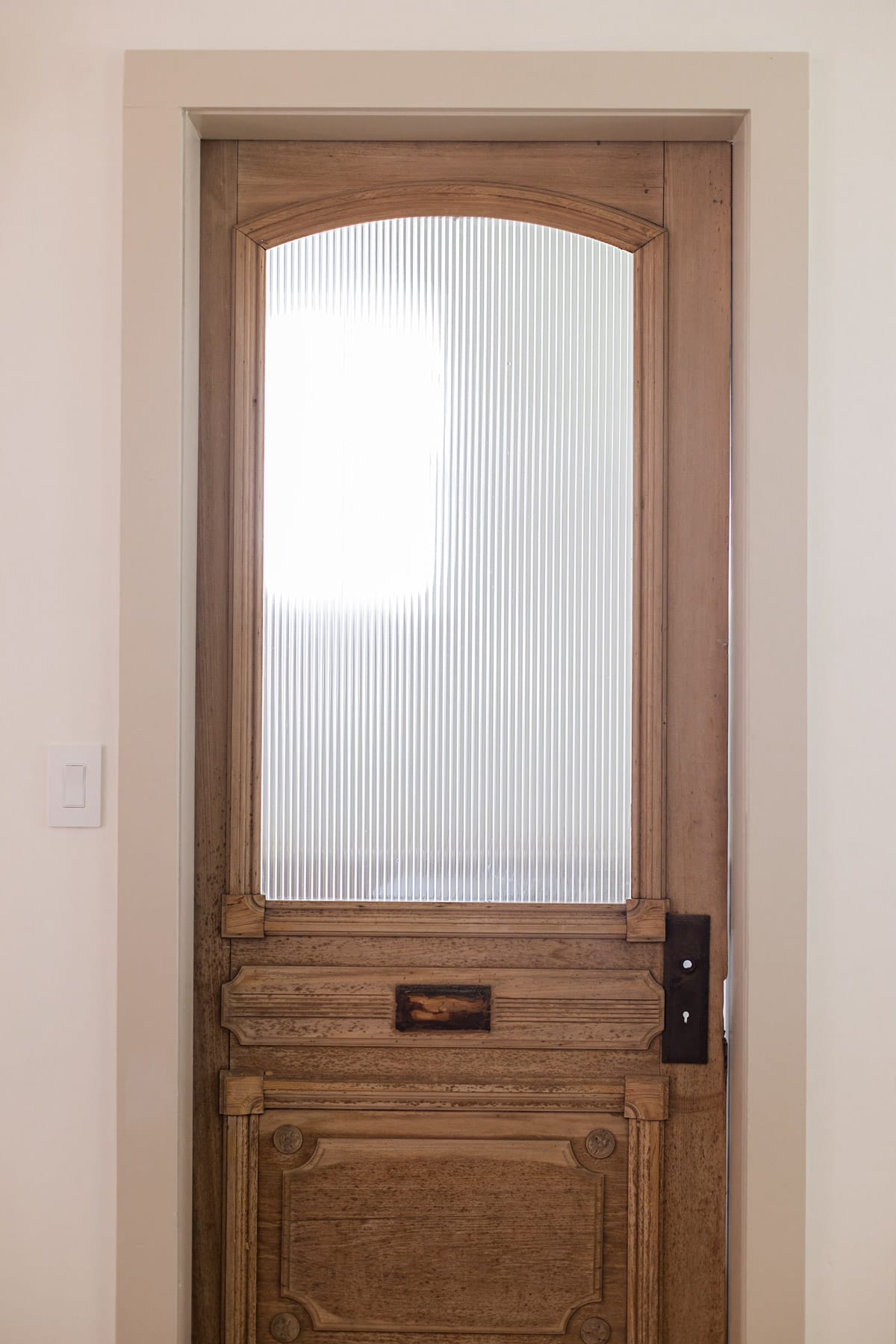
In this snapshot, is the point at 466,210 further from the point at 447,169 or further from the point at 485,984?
the point at 485,984

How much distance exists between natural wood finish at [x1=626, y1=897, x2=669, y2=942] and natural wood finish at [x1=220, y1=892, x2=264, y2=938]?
0.55 meters

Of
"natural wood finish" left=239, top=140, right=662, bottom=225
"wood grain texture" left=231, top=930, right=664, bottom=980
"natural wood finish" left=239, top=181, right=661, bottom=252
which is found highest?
"natural wood finish" left=239, top=140, right=662, bottom=225

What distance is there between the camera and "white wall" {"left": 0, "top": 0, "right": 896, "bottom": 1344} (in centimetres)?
140

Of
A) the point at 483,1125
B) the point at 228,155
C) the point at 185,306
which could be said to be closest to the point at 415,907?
the point at 483,1125

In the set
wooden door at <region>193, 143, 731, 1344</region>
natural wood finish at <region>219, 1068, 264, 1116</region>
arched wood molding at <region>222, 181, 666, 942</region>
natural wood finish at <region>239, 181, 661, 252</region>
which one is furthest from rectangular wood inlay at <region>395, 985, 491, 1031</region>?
natural wood finish at <region>239, 181, 661, 252</region>

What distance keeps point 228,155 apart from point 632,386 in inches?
27.9

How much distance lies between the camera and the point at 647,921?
1455 millimetres

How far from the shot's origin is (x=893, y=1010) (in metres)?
1.41

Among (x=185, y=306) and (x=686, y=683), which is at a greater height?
(x=185, y=306)

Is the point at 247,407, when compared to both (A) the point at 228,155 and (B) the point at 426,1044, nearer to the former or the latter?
(A) the point at 228,155

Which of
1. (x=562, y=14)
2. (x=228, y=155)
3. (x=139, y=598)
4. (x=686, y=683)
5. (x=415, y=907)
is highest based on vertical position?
(x=562, y=14)

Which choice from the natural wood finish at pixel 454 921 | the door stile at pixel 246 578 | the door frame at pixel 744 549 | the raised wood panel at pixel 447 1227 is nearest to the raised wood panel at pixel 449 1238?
the raised wood panel at pixel 447 1227

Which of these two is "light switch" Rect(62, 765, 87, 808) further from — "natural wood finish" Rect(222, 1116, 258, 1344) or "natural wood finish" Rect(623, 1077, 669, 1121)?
"natural wood finish" Rect(623, 1077, 669, 1121)

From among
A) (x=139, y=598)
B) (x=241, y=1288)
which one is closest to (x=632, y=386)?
(x=139, y=598)
